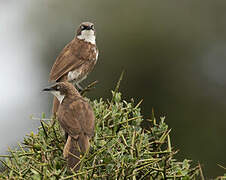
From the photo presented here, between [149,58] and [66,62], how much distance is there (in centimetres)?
1061

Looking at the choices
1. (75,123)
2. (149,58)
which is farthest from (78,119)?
(149,58)

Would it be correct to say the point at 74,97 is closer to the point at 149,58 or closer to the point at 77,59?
the point at 77,59

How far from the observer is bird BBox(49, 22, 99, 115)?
20.4ft

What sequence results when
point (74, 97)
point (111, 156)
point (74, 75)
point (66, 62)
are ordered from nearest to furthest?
1. point (111, 156)
2. point (74, 97)
3. point (66, 62)
4. point (74, 75)

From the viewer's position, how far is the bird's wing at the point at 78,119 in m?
3.90

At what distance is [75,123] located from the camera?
4234 mm

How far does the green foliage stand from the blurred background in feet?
30.9

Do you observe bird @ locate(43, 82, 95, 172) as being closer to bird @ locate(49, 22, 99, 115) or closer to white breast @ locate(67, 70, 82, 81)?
bird @ locate(49, 22, 99, 115)

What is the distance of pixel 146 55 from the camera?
55.6 feet

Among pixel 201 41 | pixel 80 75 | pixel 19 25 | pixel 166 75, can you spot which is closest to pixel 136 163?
pixel 80 75

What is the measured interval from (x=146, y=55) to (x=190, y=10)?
4205mm

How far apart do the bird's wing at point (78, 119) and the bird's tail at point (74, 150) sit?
51mm

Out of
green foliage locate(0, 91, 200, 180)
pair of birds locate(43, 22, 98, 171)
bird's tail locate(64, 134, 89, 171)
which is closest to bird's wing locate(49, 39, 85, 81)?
pair of birds locate(43, 22, 98, 171)

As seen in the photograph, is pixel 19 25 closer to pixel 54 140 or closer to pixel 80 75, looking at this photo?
pixel 80 75
